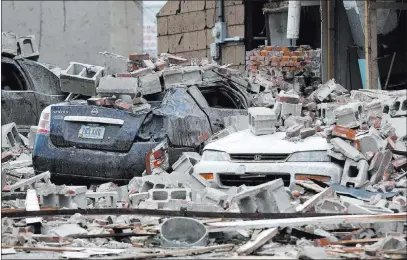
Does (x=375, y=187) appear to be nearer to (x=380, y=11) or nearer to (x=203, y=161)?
(x=203, y=161)

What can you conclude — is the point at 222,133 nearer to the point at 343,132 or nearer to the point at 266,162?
the point at 266,162

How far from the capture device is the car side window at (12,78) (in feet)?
71.1

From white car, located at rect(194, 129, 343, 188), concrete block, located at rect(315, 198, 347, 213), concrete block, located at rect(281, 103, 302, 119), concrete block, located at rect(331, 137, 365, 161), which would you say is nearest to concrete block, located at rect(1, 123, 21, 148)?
concrete block, located at rect(281, 103, 302, 119)

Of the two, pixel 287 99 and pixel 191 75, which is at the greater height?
pixel 191 75

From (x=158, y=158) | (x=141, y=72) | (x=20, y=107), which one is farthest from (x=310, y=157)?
(x=20, y=107)

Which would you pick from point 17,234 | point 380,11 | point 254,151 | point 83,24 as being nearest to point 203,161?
point 254,151

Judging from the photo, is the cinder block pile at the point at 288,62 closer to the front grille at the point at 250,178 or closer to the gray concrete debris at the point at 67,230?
the front grille at the point at 250,178

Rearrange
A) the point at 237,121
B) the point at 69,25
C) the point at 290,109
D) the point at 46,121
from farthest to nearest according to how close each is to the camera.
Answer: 1. the point at 69,25
2. the point at 290,109
3. the point at 237,121
4. the point at 46,121

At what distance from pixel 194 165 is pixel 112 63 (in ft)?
14.9

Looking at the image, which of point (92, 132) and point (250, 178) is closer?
point (250, 178)

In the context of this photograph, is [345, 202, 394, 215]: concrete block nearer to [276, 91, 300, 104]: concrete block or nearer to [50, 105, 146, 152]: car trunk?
[50, 105, 146, 152]: car trunk

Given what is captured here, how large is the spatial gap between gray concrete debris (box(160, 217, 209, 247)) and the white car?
8.06 ft

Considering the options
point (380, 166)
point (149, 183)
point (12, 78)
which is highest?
point (12, 78)

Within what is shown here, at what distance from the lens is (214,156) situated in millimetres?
13789
